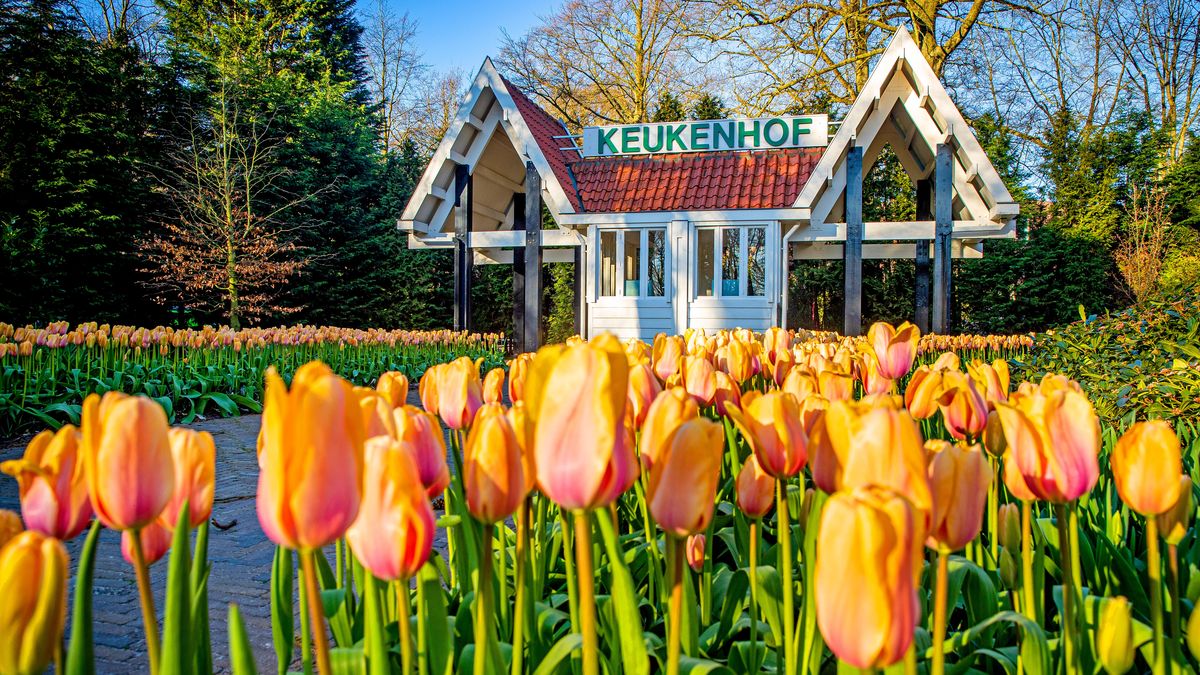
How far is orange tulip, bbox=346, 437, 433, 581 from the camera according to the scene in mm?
693

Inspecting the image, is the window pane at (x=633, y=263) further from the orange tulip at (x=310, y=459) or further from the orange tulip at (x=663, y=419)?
the orange tulip at (x=310, y=459)

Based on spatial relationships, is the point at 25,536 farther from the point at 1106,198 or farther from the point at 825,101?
the point at 1106,198

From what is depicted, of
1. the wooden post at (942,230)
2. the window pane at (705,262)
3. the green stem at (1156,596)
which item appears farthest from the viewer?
the window pane at (705,262)

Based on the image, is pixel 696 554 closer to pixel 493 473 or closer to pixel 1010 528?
pixel 1010 528

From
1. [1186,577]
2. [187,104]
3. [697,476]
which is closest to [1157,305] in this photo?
[1186,577]

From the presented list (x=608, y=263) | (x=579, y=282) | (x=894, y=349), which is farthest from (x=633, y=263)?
(x=894, y=349)

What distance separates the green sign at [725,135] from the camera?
13289 mm

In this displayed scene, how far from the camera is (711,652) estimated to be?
126 centimetres

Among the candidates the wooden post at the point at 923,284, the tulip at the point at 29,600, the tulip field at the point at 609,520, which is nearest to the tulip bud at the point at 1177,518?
the tulip field at the point at 609,520

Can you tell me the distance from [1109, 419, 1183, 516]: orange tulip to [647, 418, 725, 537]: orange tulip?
509 mm

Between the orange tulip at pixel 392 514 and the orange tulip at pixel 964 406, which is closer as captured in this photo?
the orange tulip at pixel 392 514

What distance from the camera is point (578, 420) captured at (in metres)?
0.68

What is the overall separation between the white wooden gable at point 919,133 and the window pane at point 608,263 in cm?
356

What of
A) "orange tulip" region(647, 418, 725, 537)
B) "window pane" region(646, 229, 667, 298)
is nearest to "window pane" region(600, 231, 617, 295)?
"window pane" region(646, 229, 667, 298)
